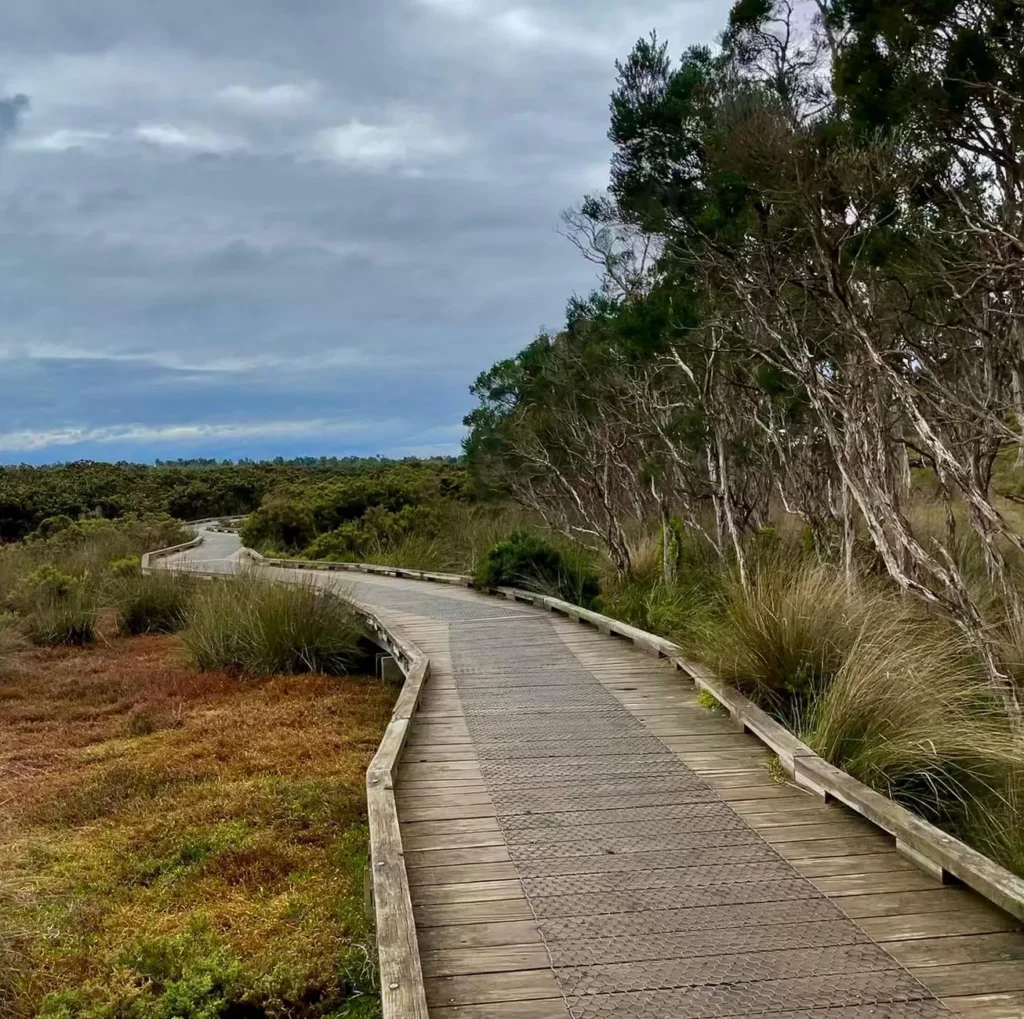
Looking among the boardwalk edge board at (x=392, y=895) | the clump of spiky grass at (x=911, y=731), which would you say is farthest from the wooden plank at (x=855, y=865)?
the boardwalk edge board at (x=392, y=895)

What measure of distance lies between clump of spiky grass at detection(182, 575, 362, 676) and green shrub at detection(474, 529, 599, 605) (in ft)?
12.9

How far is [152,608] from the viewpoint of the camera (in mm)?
16422

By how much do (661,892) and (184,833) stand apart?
3.81 metres

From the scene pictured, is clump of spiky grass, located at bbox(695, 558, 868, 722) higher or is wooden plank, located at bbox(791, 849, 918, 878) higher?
clump of spiky grass, located at bbox(695, 558, 868, 722)

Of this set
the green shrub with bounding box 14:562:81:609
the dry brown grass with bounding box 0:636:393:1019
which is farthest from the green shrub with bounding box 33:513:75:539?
the dry brown grass with bounding box 0:636:393:1019

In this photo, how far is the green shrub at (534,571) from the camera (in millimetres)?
15109

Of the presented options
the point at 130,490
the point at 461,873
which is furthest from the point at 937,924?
the point at 130,490

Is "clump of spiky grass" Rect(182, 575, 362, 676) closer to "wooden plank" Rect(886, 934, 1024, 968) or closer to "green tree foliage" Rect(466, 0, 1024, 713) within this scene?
"green tree foliage" Rect(466, 0, 1024, 713)

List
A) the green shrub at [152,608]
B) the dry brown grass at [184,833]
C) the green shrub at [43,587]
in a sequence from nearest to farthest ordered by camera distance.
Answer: the dry brown grass at [184,833] → the green shrub at [152,608] → the green shrub at [43,587]

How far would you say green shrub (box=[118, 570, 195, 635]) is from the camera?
16359 mm

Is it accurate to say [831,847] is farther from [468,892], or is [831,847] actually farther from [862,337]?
[862,337]

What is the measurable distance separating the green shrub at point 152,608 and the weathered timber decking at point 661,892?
11040 millimetres

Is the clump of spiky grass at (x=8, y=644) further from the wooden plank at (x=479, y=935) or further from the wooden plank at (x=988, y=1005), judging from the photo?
the wooden plank at (x=988, y=1005)

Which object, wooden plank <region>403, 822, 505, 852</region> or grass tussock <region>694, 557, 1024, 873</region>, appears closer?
wooden plank <region>403, 822, 505, 852</region>
